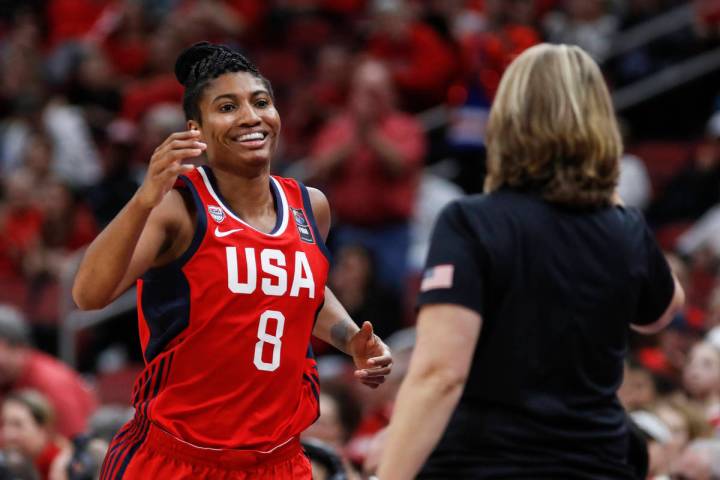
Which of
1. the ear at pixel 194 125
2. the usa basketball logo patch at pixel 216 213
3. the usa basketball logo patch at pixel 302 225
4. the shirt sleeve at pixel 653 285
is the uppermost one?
the ear at pixel 194 125

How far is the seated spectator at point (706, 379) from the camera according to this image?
7.22m

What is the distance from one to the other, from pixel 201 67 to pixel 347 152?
5.35 m

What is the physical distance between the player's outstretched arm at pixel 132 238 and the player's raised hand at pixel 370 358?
0.70m

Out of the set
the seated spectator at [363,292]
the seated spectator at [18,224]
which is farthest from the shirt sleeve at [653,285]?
the seated spectator at [18,224]

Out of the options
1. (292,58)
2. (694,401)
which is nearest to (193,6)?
(292,58)

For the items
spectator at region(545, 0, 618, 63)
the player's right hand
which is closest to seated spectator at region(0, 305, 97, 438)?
the player's right hand

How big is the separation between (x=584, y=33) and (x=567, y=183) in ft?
26.2

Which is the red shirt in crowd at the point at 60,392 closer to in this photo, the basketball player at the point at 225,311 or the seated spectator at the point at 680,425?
the seated spectator at the point at 680,425

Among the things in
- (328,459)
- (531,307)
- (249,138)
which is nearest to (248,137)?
(249,138)

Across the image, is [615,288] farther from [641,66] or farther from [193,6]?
[193,6]

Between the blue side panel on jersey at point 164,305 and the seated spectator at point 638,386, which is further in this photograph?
the seated spectator at point 638,386

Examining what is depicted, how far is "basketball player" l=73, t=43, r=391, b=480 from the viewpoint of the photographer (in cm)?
393

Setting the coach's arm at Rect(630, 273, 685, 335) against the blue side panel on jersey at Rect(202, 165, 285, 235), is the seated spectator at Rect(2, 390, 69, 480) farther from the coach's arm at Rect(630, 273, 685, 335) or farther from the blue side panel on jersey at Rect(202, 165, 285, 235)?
the coach's arm at Rect(630, 273, 685, 335)

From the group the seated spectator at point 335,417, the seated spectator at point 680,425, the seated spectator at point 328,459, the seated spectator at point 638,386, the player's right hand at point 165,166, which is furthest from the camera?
the seated spectator at point 638,386
